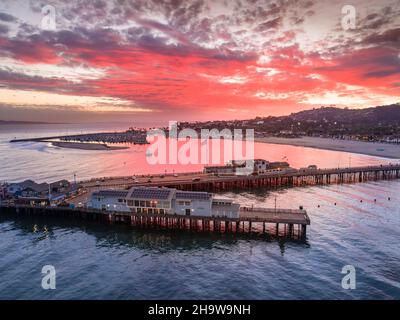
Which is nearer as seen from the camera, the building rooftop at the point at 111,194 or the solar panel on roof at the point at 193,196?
the solar panel on roof at the point at 193,196

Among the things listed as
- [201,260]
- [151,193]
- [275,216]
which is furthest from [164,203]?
[275,216]

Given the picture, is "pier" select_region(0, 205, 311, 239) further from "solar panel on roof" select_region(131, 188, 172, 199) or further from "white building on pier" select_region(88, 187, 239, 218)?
"solar panel on roof" select_region(131, 188, 172, 199)

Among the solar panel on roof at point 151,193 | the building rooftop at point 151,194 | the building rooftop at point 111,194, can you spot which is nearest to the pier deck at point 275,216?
the building rooftop at point 151,194

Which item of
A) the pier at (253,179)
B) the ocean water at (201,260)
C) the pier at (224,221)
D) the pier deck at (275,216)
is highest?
the pier at (253,179)

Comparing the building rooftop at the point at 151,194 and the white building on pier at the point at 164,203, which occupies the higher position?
the building rooftop at the point at 151,194

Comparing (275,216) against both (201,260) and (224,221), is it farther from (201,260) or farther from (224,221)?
(201,260)

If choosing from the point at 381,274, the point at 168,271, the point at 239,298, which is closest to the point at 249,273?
the point at 239,298

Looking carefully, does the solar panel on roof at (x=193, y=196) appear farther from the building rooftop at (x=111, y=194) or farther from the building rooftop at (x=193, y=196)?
the building rooftop at (x=111, y=194)
